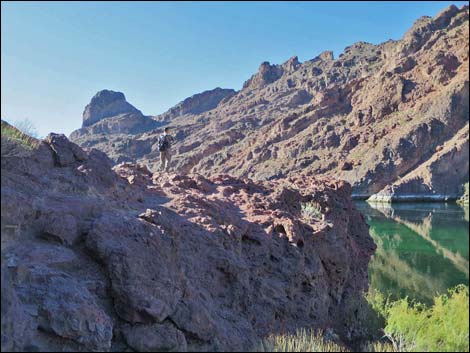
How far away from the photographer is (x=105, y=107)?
174 m

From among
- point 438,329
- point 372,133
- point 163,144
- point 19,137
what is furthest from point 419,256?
point 372,133

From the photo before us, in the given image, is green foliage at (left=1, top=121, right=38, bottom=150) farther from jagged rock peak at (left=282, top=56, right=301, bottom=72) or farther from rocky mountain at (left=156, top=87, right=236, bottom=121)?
rocky mountain at (left=156, top=87, right=236, bottom=121)

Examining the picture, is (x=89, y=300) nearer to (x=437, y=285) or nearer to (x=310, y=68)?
(x=437, y=285)

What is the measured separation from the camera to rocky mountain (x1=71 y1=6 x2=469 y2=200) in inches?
2442

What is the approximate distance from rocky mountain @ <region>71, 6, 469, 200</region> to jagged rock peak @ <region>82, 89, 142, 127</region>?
53.5 meters

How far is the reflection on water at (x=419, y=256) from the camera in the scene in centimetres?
1615

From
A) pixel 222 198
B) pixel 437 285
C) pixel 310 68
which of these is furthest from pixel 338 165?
pixel 310 68

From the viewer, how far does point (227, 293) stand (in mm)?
7227

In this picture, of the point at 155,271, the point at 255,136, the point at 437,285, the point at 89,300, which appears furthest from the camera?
the point at 255,136

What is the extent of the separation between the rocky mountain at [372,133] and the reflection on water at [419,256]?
65.1ft

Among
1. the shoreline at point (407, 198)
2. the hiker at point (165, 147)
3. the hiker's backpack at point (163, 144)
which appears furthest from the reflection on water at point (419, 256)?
the shoreline at point (407, 198)

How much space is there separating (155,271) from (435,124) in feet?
213

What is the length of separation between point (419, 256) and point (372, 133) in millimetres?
51404

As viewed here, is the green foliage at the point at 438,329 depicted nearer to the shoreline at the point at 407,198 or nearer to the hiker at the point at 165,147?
the hiker at the point at 165,147
